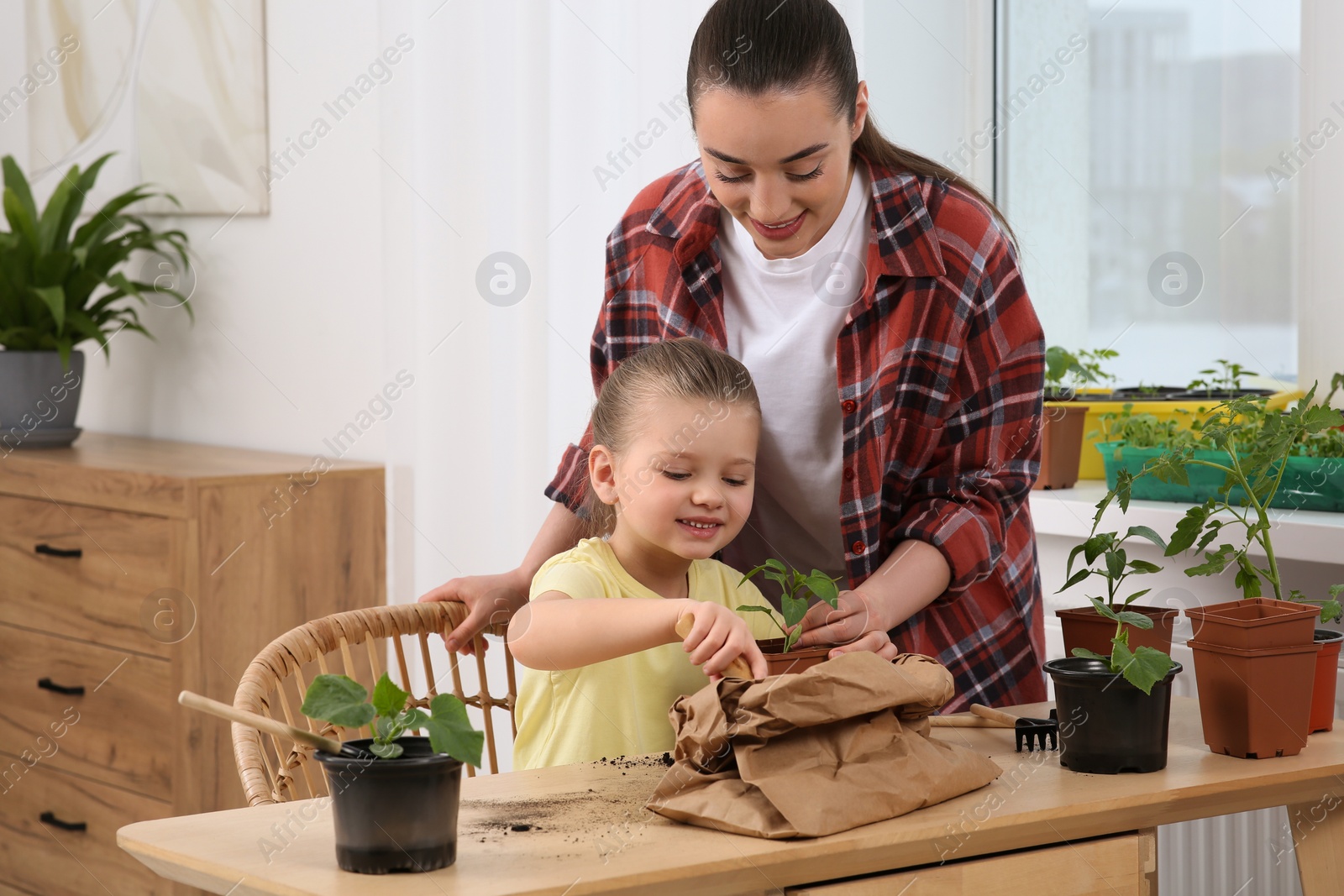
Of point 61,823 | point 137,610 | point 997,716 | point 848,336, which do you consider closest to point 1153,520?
point 848,336

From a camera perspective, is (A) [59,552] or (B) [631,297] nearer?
(B) [631,297]

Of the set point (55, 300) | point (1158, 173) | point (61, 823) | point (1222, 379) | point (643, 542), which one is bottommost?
point (61, 823)

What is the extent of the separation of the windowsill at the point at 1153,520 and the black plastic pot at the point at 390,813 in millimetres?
1198

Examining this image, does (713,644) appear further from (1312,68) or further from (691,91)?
(1312,68)

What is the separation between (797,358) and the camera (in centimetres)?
149

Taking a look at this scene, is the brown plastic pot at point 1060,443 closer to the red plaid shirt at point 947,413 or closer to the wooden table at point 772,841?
the red plaid shirt at point 947,413

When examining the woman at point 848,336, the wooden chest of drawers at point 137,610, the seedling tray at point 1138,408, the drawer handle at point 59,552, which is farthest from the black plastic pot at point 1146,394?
the drawer handle at point 59,552

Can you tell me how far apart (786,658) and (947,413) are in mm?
461

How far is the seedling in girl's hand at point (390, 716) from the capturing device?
0.85m

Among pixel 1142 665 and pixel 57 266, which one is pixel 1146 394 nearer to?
pixel 1142 665

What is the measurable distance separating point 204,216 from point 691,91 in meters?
2.29

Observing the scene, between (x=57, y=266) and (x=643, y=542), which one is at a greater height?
(x=57, y=266)

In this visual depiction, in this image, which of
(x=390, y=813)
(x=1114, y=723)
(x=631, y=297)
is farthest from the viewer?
(x=631, y=297)

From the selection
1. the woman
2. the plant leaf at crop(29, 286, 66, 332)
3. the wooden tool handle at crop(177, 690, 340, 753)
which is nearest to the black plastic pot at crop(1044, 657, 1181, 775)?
the woman
